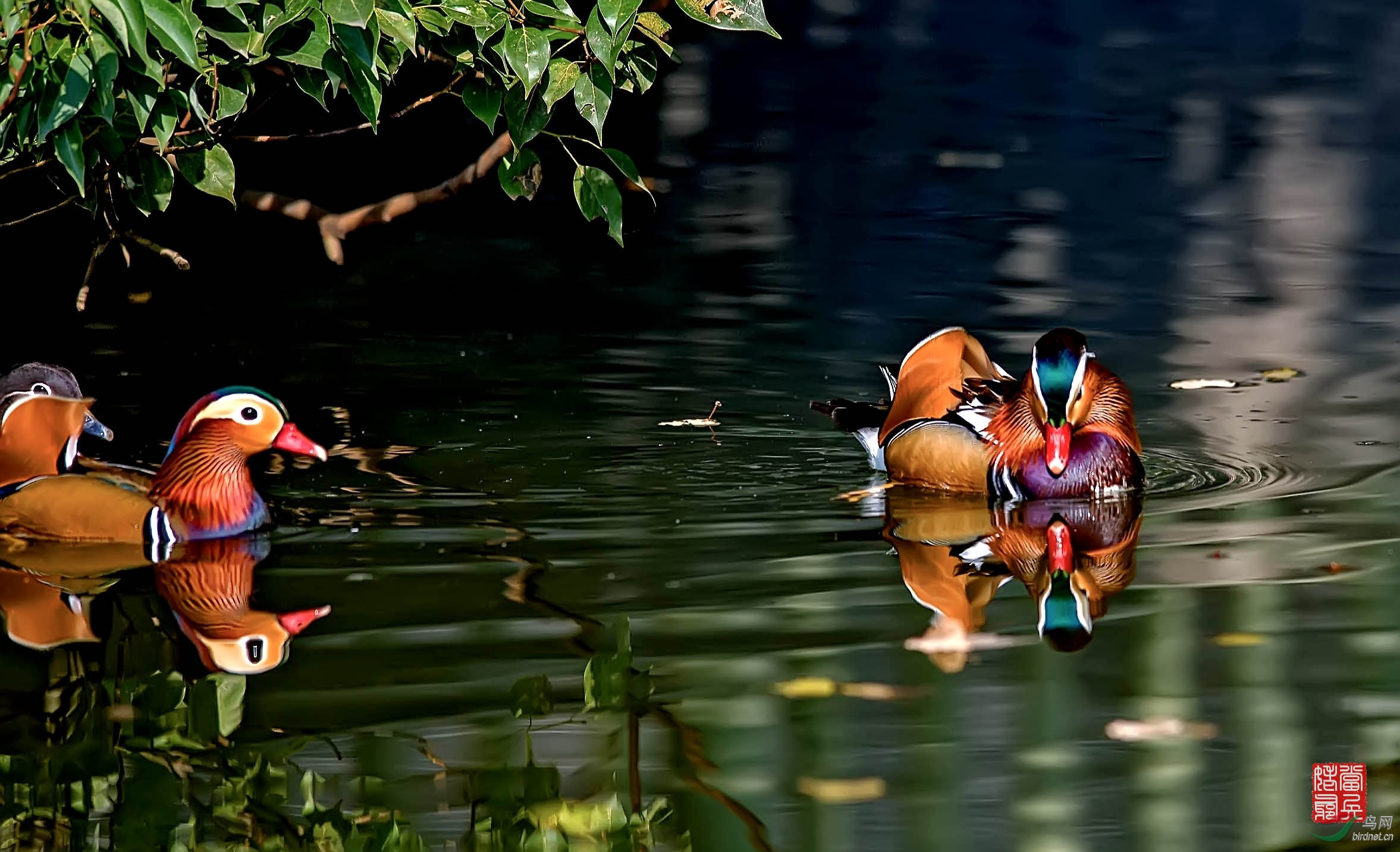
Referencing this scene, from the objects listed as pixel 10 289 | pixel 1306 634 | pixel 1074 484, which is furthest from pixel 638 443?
pixel 10 289

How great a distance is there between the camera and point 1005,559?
21.6 ft

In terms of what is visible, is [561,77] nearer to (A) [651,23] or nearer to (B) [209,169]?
(A) [651,23]

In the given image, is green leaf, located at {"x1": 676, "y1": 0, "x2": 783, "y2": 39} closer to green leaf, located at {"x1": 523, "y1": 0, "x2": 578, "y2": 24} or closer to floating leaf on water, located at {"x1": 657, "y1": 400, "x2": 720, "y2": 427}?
green leaf, located at {"x1": 523, "y1": 0, "x2": 578, "y2": 24}

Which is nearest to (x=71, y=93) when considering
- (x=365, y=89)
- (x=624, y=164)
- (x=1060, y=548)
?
(x=365, y=89)

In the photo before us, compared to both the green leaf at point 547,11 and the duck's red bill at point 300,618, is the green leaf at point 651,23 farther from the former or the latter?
the duck's red bill at point 300,618

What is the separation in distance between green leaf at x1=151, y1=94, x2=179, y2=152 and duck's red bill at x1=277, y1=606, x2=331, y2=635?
1.36 m

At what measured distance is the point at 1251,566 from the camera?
637 cm

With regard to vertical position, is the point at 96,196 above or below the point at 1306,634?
above

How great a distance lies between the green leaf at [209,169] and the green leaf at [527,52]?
3.87 feet

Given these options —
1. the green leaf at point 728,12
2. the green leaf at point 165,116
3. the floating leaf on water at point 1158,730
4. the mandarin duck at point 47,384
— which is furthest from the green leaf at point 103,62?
the mandarin duck at point 47,384

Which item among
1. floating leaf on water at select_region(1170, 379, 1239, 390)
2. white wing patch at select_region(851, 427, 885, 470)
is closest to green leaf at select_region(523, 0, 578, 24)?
white wing patch at select_region(851, 427, 885, 470)

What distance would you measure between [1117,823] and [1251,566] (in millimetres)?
2276

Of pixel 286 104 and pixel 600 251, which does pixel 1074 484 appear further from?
pixel 286 104

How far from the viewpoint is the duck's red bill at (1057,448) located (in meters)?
7.32
